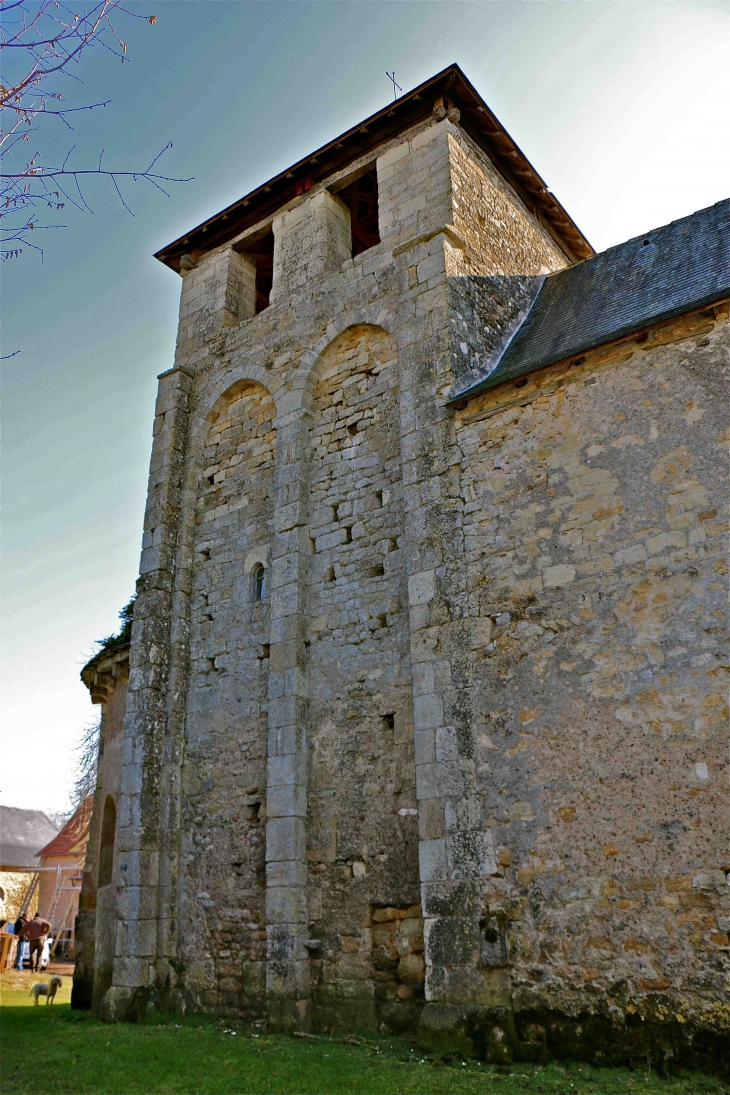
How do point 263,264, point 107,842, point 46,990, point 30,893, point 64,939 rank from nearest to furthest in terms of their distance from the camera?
point 46,990, point 107,842, point 263,264, point 64,939, point 30,893

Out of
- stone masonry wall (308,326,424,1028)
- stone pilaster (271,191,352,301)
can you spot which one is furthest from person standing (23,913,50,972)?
stone pilaster (271,191,352,301)

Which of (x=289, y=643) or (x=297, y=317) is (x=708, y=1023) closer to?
(x=289, y=643)

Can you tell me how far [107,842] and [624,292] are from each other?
29.4 ft

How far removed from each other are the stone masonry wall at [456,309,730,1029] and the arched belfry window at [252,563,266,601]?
276 centimetres

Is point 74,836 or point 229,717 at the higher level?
point 74,836

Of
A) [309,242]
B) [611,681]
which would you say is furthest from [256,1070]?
[309,242]

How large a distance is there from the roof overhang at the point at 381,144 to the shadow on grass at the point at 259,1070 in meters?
9.95

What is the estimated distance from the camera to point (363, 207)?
1215cm

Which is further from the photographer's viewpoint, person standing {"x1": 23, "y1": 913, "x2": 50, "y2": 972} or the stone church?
person standing {"x1": 23, "y1": 913, "x2": 50, "y2": 972}

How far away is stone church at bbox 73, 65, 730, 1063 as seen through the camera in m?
5.91

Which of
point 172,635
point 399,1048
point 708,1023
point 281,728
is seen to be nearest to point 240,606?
point 172,635

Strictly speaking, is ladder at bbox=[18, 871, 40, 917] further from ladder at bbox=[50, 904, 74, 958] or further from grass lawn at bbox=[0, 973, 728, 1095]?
grass lawn at bbox=[0, 973, 728, 1095]

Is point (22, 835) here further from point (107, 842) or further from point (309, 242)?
point (309, 242)

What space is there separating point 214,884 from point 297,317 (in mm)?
6547
